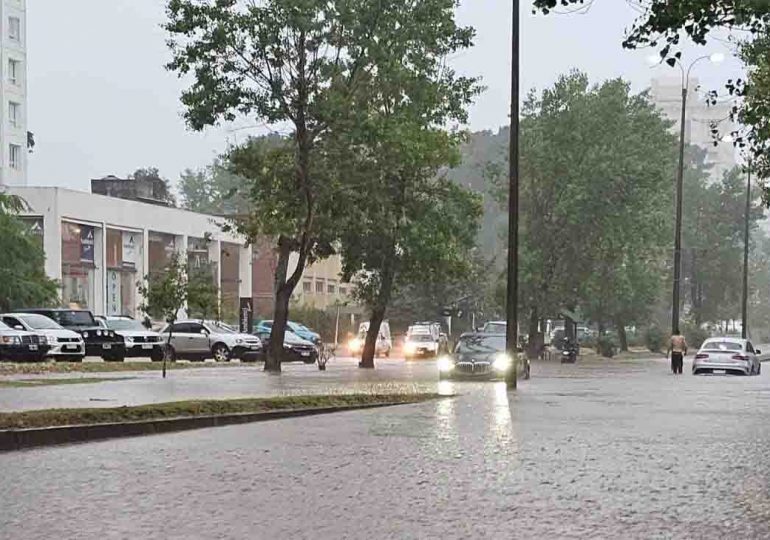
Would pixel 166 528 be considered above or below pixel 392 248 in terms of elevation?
below

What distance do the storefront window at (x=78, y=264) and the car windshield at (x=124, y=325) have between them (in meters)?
20.5

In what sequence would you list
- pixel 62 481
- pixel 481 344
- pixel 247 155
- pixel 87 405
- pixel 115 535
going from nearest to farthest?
pixel 115 535
pixel 62 481
pixel 87 405
pixel 481 344
pixel 247 155

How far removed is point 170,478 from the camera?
1178 cm

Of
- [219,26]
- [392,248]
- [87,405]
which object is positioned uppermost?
[219,26]

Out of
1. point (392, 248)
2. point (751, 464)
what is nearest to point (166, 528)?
point (751, 464)

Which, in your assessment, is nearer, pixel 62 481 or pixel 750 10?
pixel 62 481

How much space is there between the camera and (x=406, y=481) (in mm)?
11562

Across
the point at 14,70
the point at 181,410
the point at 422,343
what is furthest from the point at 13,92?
the point at 181,410

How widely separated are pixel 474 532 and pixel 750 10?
9344 mm

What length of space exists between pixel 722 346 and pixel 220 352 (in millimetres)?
17997

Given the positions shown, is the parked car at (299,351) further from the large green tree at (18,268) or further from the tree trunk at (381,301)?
the large green tree at (18,268)

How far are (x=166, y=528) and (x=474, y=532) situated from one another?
2.10m

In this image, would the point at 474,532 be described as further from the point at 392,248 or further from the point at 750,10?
the point at 392,248

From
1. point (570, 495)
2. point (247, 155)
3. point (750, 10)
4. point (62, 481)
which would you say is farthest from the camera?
point (247, 155)
